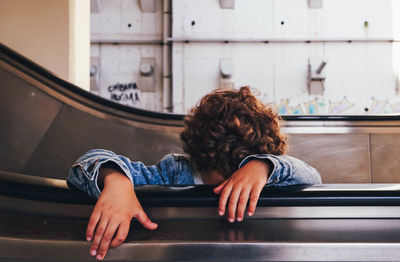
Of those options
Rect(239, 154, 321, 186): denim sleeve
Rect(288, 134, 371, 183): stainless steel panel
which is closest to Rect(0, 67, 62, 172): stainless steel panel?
Rect(239, 154, 321, 186): denim sleeve

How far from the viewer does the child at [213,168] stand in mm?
652

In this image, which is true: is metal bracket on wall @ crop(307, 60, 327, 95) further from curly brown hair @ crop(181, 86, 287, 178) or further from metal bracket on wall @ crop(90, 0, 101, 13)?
curly brown hair @ crop(181, 86, 287, 178)

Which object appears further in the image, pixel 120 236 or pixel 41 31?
pixel 41 31

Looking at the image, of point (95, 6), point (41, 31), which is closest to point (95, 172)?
point (41, 31)

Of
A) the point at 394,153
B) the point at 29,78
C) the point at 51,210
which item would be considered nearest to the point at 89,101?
the point at 29,78

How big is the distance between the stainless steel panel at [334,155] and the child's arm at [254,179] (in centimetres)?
226

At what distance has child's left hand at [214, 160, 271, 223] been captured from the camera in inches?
26.1

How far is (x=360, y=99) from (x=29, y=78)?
5727 mm

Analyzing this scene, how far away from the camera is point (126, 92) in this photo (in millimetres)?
6684

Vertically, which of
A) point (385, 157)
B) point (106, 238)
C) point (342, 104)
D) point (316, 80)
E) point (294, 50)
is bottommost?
point (385, 157)

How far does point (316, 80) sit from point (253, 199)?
6.17m

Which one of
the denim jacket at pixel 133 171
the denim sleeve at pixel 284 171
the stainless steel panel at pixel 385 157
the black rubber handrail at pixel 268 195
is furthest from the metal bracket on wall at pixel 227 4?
the black rubber handrail at pixel 268 195

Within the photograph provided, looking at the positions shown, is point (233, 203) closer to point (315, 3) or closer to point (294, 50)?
point (294, 50)

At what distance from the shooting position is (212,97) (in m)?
1.06
